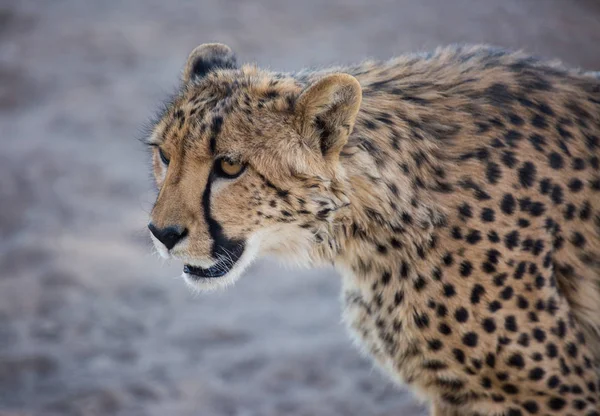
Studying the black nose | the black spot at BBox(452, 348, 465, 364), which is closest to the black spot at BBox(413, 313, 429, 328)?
the black spot at BBox(452, 348, 465, 364)

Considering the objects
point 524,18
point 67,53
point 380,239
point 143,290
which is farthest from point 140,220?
point 524,18

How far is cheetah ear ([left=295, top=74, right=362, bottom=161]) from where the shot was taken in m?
2.28

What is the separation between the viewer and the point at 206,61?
275 cm

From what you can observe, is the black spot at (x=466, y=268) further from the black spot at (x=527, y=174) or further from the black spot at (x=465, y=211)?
the black spot at (x=527, y=174)

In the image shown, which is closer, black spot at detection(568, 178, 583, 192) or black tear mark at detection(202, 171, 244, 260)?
black tear mark at detection(202, 171, 244, 260)

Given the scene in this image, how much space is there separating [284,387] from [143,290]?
121 cm

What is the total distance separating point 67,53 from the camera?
7.42 metres

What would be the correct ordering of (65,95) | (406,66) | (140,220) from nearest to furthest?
(406,66) → (140,220) → (65,95)

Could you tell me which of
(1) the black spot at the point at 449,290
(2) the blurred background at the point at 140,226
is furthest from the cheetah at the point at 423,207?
(2) the blurred background at the point at 140,226

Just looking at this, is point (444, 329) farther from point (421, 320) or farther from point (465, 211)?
point (465, 211)

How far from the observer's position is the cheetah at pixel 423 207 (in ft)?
7.71

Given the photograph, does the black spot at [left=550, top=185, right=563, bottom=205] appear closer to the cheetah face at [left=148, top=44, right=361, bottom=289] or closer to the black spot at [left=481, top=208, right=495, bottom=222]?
the black spot at [left=481, top=208, right=495, bottom=222]

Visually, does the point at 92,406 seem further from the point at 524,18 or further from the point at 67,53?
the point at 524,18

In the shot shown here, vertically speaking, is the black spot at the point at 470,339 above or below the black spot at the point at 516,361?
above
